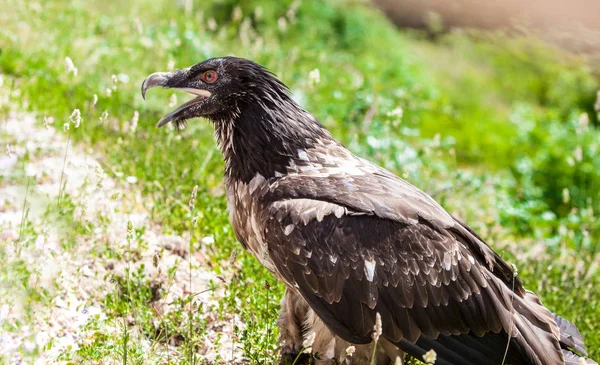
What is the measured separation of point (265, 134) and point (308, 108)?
350 cm

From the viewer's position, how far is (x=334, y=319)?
4.14m

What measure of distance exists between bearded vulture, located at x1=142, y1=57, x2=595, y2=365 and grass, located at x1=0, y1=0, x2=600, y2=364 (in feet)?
1.21

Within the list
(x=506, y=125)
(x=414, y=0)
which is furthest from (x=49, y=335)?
(x=414, y=0)

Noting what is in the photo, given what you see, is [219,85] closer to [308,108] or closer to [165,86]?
[165,86]

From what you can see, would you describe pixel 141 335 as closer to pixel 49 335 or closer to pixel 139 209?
pixel 49 335

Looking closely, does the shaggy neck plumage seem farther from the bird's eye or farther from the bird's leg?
the bird's leg

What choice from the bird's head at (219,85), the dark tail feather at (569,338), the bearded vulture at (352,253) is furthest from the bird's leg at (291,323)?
the dark tail feather at (569,338)

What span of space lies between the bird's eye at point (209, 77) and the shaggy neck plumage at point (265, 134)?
0.21 m

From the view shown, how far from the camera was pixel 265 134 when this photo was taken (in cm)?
459

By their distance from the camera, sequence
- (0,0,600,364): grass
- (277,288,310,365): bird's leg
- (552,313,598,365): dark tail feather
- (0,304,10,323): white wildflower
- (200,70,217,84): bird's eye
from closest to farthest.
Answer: (0,304,10,323): white wildflower, (552,313,598,365): dark tail feather, (277,288,310,365): bird's leg, (200,70,217,84): bird's eye, (0,0,600,364): grass

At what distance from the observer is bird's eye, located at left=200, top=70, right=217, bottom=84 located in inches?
187

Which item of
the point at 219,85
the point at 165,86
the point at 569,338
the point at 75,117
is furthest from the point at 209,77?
the point at 569,338

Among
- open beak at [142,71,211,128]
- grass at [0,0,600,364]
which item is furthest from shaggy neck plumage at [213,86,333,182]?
grass at [0,0,600,364]

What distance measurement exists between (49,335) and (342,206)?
180 centimetres
